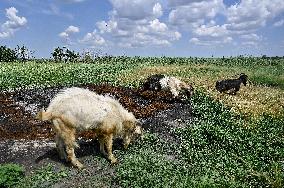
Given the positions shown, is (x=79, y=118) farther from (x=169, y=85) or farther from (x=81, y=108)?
(x=169, y=85)

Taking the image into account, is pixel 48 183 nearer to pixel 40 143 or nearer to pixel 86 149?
pixel 86 149

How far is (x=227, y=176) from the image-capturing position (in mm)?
12984

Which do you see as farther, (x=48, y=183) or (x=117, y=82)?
(x=117, y=82)

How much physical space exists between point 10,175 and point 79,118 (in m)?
2.52

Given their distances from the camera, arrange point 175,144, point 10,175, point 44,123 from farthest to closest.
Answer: point 44,123, point 175,144, point 10,175

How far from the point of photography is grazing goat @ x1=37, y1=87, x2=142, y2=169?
13.2 metres

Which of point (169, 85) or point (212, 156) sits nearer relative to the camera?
point (212, 156)

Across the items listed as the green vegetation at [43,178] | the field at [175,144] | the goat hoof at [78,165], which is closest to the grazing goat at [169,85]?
the field at [175,144]

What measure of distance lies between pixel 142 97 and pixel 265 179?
498 inches

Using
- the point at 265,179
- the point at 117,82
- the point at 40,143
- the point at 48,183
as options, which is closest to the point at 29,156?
the point at 40,143

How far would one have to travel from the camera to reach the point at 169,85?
24750 mm

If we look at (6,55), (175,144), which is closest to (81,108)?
(175,144)

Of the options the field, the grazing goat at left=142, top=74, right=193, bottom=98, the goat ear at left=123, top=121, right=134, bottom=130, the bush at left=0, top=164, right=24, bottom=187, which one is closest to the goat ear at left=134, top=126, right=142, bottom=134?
the goat ear at left=123, top=121, right=134, bottom=130

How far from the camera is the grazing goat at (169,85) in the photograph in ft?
79.0
